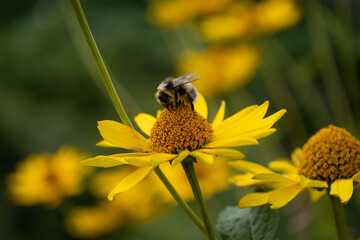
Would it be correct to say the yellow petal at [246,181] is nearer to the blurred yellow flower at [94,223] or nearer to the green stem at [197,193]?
the green stem at [197,193]

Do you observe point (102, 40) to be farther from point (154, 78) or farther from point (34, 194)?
point (34, 194)

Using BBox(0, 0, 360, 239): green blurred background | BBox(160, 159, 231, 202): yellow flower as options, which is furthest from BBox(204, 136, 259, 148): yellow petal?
BBox(0, 0, 360, 239): green blurred background

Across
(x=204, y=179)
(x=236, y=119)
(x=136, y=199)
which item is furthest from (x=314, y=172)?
(x=136, y=199)

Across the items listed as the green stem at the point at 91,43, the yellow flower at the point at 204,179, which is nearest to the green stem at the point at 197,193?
the green stem at the point at 91,43

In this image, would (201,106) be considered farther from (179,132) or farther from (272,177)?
(272,177)

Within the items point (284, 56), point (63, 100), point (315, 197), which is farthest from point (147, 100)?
point (315, 197)

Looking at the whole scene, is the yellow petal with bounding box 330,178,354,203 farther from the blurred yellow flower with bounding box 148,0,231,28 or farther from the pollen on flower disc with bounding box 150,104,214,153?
the blurred yellow flower with bounding box 148,0,231,28
